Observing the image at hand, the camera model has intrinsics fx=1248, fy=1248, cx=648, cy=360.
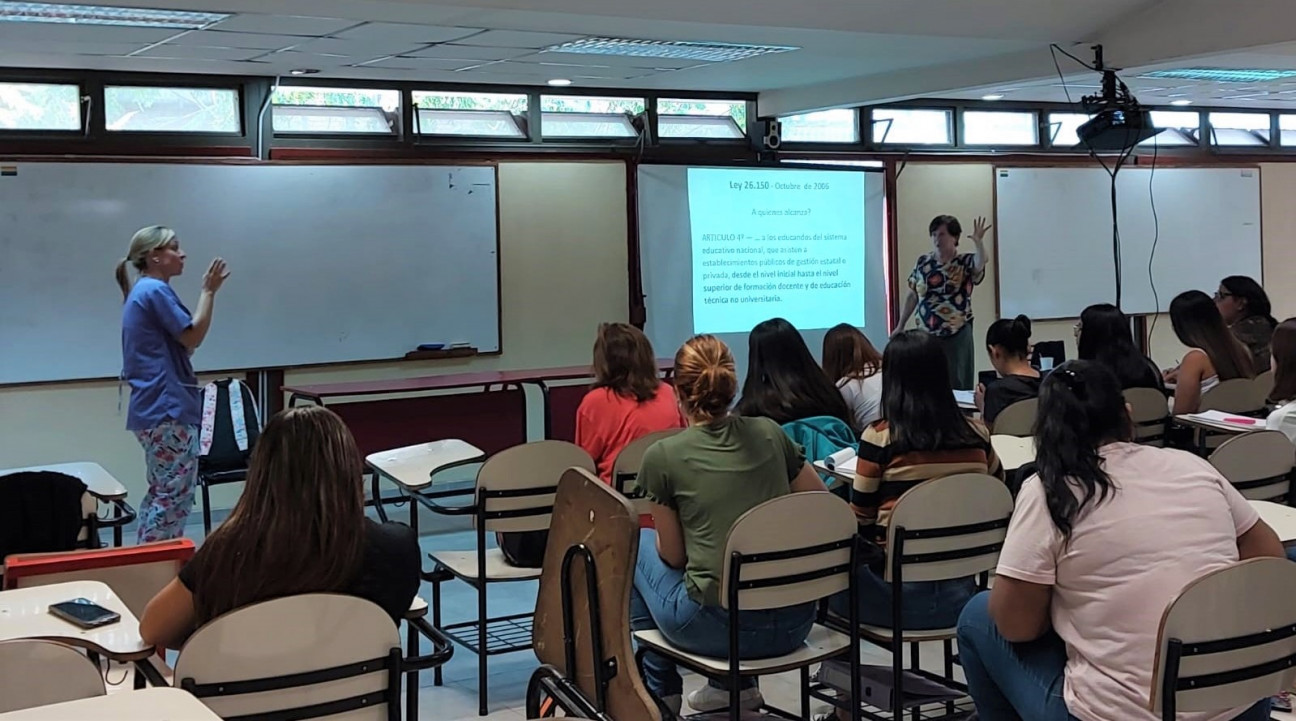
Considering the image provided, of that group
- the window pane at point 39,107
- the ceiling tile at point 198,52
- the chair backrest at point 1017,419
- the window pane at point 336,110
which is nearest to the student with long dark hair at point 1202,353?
the chair backrest at point 1017,419

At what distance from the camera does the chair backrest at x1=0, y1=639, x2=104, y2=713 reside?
6.18 ft

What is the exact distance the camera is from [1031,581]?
2.33 meters

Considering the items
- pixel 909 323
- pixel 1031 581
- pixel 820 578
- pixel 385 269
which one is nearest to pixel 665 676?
pixel 820 578

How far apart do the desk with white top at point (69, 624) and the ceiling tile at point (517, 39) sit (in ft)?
11.6

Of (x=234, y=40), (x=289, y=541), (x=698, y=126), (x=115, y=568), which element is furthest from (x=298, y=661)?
(x=698, y=126)

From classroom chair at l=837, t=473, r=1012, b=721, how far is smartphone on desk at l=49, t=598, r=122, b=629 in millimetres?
1735

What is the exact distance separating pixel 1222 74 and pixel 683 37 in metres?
3.77

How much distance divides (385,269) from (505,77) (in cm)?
130

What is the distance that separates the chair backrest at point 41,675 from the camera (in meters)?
1.88

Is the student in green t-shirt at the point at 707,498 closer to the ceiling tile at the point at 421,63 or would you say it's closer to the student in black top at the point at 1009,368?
the student in black top at the point at 1009,368

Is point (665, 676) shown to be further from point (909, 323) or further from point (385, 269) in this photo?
point (909, 323)

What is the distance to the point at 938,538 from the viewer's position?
308 centimetres

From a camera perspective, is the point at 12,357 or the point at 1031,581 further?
the point at 12,357

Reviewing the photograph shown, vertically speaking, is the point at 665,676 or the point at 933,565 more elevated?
the point at 933,565
